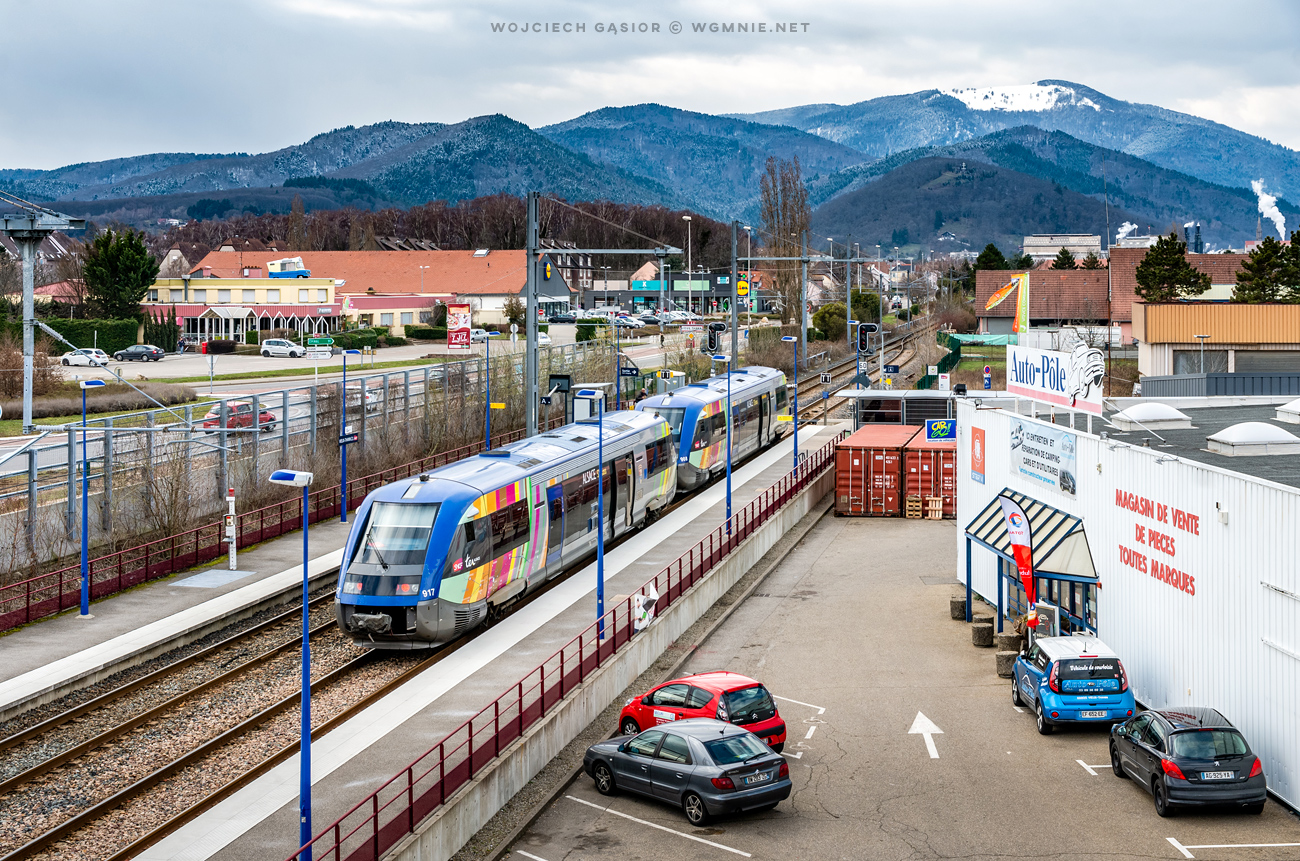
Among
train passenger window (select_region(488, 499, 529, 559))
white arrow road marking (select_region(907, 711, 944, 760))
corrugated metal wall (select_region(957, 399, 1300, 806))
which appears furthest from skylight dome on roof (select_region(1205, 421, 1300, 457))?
train passenger window (select_region(488, 499, 529, 559))

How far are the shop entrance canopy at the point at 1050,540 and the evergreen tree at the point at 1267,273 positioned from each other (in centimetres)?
5179

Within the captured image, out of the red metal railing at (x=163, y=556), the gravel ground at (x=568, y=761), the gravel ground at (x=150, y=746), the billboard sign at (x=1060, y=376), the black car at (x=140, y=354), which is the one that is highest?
the black car at (x=140, y=354)

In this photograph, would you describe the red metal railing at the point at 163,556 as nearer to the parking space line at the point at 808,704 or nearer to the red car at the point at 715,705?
the red car at the point at 715,705

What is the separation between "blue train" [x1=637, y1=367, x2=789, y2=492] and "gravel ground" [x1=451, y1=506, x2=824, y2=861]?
10560 millimetres

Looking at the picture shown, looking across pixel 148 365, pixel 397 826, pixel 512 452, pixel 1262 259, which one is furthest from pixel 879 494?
pixel 148 365

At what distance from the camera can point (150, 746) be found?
19.4 metres

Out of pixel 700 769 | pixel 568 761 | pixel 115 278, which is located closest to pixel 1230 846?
pixel 700 769

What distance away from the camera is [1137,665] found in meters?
23.0

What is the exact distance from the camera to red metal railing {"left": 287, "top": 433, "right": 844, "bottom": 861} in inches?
583

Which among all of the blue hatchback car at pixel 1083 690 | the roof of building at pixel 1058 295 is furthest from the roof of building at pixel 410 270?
the blue hatchback car at pixel 1083 690

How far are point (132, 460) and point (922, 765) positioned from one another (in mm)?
22500

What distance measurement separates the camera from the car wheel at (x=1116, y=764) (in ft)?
61.5

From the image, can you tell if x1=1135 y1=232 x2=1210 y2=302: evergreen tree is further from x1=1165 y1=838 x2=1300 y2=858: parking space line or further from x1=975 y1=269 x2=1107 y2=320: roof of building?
x1=1165 y1=838 x2=1300 y2=858: parking space line

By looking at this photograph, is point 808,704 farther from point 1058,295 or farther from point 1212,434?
point 1058,295
